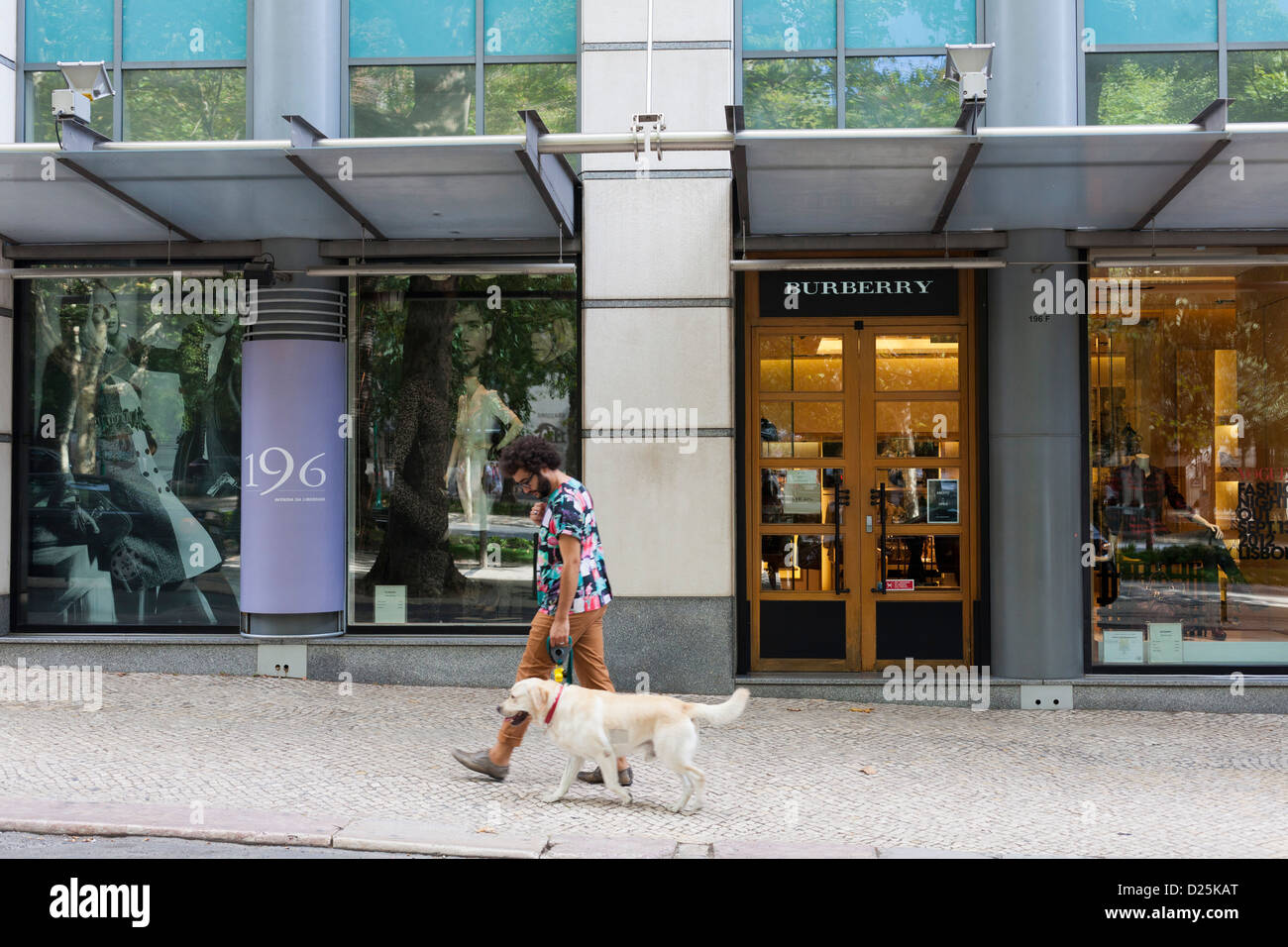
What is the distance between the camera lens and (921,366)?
32.3 ft

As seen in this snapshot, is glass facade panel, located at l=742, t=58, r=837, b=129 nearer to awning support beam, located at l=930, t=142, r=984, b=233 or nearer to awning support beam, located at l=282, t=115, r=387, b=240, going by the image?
awning support beam, located at l=930, t=142, r=984, b=233

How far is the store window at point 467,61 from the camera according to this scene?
9.77m

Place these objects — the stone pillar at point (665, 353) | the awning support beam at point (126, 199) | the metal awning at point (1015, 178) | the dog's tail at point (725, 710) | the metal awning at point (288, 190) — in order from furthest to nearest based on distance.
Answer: the stone pillar at point (665, 353) → the awning support beam at point (126, 199) → the metal awning at point (288, 190) → the metal awning at point (1015, 178) → the dog's tail at point (725, 710)

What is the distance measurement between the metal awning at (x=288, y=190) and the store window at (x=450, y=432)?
661 millimetres

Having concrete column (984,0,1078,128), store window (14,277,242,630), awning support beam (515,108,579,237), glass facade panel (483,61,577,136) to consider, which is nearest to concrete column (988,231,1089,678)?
concrete column (984,0,1078,128)

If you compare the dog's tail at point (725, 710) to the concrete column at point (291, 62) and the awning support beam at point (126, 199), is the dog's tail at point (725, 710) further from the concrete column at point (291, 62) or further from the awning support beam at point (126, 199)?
the concrete column at point (291, 62)

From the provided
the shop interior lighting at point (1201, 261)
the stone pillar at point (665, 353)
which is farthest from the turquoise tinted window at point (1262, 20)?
the stone pillar at point (665, 353)

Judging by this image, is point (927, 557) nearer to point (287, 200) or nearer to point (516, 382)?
point (516, 382)

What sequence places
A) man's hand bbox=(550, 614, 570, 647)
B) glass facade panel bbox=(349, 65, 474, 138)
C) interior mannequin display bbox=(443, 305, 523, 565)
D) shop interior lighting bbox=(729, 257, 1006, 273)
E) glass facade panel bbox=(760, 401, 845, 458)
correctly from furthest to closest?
interior mannequin display bbox=(443, 305, 523, 565), glass facade panel bbox=(760, 401, 845, 458), glass facade panel bbox=(349, 65, 474, 138), shop interior lighting bbox=(729, 257, 1006, 273), man's hand bbox=(550, 614, 570, 647)

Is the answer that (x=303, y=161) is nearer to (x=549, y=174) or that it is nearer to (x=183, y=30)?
(x=549, y=174)

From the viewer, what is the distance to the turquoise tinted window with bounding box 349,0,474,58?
9789 mm

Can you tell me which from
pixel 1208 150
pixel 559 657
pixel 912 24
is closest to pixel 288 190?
pixel 559 657

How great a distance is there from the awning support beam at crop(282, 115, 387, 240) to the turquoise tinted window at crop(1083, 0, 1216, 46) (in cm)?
628

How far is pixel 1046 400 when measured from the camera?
30.5ft
